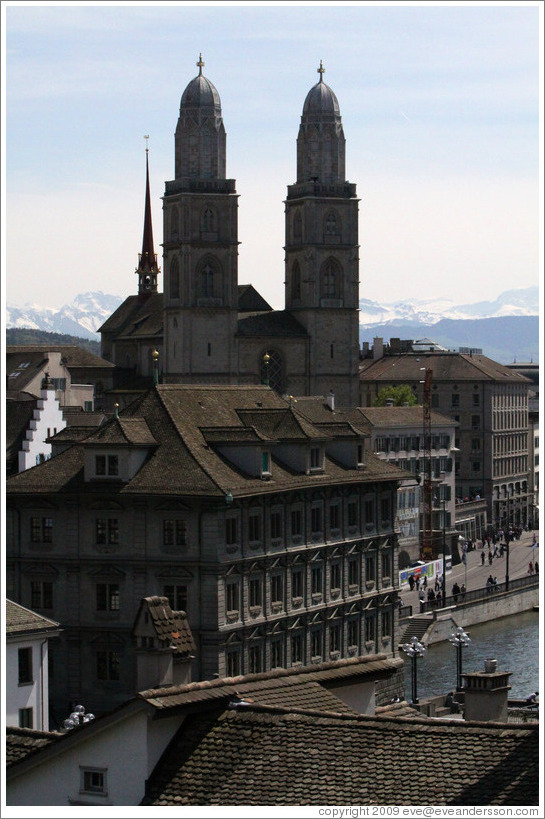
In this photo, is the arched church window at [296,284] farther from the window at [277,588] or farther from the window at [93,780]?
the window at [93,780]

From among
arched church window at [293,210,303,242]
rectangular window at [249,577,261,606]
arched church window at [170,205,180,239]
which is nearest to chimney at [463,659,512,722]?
rectangular window at [249,577,261,606]

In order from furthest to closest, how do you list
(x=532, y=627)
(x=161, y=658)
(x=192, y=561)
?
(x=532, y=627)
(x=192, y=561)
(x=161, y=658)

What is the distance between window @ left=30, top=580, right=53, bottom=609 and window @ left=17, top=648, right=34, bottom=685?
1578 centimetres

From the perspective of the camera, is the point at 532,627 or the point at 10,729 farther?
the point at 532,627

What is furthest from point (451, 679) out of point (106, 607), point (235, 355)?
point (235, 355)

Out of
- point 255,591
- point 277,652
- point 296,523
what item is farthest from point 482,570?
point 255,591

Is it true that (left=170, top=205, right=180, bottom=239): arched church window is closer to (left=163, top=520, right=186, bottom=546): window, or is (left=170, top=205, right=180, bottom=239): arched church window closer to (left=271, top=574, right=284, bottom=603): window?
(left=271, top=574, right=284, bottom=603): window

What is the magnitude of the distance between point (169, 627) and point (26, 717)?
22.7 metres

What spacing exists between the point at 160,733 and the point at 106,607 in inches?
1598

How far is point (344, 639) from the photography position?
77.1m

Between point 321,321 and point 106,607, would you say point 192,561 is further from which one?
point 321,321

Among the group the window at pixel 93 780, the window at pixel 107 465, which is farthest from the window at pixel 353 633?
the window at pixel 93 780

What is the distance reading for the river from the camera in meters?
88.1

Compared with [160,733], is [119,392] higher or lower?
higher
